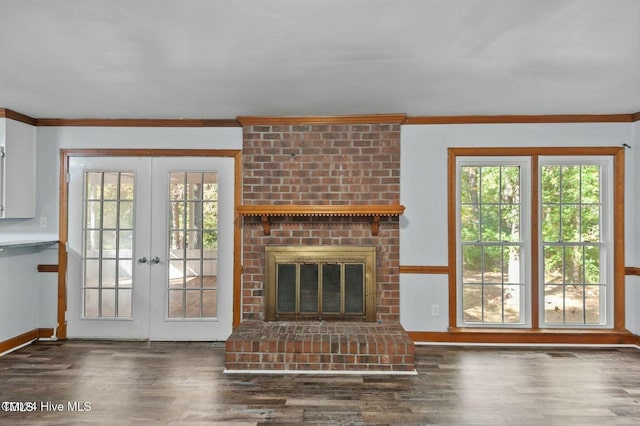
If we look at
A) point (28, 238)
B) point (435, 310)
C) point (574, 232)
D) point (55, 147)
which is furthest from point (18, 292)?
point (574, 232)

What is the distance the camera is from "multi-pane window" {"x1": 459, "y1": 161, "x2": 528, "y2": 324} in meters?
4.49

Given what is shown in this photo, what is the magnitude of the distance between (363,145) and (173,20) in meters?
2.47

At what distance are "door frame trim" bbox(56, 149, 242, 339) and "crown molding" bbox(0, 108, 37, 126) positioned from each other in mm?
407

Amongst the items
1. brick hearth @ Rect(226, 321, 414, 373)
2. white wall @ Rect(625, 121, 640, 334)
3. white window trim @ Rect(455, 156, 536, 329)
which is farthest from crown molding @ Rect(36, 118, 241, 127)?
white wall @ Rect(625, 121, 640, 334)

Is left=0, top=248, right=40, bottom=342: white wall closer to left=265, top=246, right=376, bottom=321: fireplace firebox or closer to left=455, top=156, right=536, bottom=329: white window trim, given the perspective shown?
left=265, top=246, right=376, bottom=321: fireplace firebox

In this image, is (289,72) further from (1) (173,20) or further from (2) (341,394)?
(2) (341,394)

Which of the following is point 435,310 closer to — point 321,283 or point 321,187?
point 321,283

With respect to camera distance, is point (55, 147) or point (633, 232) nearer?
point (633, 232)

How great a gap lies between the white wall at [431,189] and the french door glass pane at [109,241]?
2887mm

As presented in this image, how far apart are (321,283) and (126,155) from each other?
8.04 feet

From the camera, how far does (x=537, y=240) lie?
4426 millimetres

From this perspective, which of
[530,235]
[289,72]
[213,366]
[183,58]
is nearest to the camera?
[183,58]

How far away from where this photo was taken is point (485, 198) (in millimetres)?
4496

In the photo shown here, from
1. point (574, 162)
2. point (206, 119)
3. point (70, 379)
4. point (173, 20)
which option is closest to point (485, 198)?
point (574, 162)
